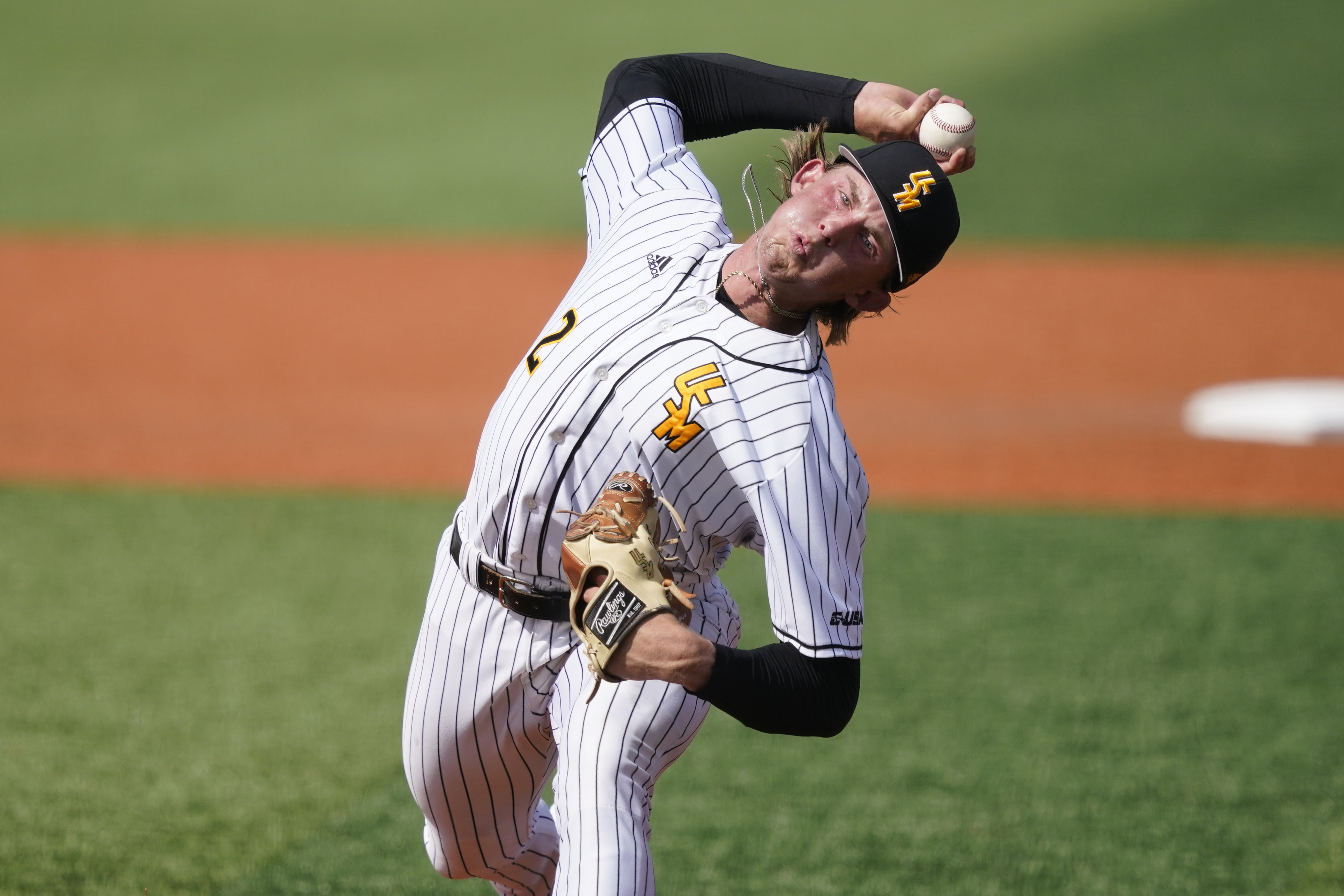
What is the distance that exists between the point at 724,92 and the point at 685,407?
1010 mm

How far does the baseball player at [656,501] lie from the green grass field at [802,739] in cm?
116

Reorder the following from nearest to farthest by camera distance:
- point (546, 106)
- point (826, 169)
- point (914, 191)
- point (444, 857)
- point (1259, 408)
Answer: point (914, 191)
point (826, 169)
point (444, 857)
point (1259, 408)
point (546, 106)

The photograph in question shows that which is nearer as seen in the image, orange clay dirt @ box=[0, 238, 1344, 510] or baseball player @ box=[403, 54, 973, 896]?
baseball player @ box=[403, 54, 973, 896]

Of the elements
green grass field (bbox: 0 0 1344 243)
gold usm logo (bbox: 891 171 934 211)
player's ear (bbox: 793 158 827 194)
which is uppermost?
green grass field (bbox: 0 0 1344 243)

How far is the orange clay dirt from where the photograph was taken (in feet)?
23.5

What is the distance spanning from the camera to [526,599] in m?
2.78

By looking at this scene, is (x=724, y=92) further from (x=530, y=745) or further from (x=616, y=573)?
(x=530, y=745)

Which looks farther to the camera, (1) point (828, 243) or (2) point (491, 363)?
(2) point (491, 363)

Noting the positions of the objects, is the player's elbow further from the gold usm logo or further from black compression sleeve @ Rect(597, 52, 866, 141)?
black compression sleeve @ Rect(597, 52, 866, 141)

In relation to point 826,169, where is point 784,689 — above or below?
below

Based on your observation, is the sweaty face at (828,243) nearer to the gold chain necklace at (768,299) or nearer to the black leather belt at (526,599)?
the gold chain necklace at (768,299)

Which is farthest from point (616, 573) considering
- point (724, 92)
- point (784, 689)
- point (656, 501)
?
point (724, 92)

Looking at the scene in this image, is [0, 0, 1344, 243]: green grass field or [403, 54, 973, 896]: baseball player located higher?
[0, 0, 1344, 243]: green grass field

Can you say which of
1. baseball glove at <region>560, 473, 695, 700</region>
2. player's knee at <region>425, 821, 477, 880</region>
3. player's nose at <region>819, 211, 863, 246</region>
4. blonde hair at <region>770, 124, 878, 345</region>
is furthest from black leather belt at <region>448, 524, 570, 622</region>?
player's nose at <region>819, 211, 863, 246</region>
